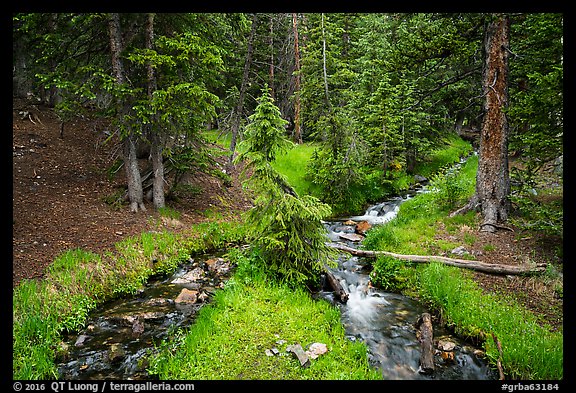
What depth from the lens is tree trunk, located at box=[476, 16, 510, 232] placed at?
396 inches

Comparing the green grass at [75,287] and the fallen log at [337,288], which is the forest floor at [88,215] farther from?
the fallen log at [337,288]

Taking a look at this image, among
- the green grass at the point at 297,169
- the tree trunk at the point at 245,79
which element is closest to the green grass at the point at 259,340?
the tree trunk at the point at 245,79

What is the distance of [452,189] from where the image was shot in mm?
12578

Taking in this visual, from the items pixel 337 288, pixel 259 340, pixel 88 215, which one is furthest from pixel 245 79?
pixel 259 340

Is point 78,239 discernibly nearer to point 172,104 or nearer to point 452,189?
point 172,104

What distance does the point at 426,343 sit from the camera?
6.27 metres

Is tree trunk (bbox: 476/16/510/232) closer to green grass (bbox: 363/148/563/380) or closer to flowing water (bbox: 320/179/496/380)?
green grass (bbox: 363/148/563/380)

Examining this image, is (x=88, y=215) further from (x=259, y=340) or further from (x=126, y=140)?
(x=259, y=340)

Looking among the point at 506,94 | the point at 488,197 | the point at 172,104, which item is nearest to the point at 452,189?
the point at 488,197

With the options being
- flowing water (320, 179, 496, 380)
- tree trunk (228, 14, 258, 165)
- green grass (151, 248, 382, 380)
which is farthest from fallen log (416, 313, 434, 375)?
tree trunk (228, 14, 258, 165)

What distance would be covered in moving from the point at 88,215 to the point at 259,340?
730 centimetres

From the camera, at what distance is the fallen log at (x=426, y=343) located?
584 centimetres
